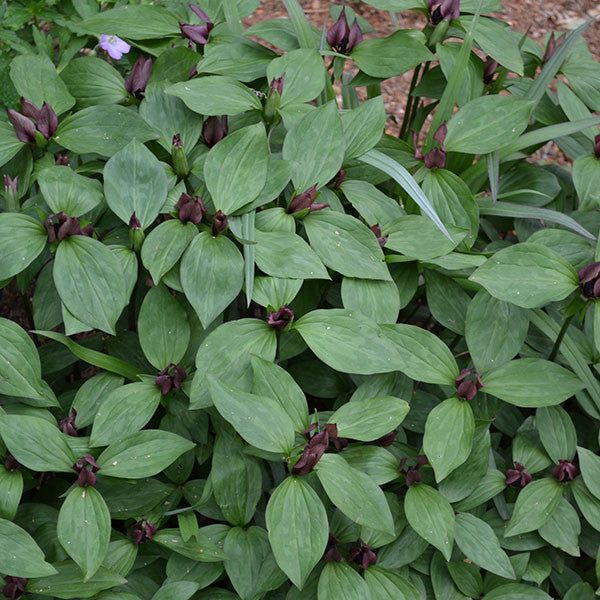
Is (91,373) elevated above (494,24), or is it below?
below

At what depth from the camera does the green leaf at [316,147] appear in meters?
1.69

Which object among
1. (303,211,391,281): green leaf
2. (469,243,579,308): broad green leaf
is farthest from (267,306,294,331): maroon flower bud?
(469,243,579,308): broad green leaf

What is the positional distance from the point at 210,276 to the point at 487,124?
83 cm

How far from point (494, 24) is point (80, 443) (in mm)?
1503

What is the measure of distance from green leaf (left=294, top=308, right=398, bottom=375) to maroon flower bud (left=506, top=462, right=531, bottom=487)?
0.46 m

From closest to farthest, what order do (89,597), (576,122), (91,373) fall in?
(89,597)
(576,122)
(91,373)

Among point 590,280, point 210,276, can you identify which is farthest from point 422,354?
point 210,276

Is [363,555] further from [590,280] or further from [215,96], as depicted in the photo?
[215,96]

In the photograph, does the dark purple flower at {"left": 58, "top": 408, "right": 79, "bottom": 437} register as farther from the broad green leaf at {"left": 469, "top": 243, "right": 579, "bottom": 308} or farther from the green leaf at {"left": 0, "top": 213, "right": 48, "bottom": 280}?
the broad green leaf at {"left": 469, "top": 243, "right": 579, "bottom": 308}

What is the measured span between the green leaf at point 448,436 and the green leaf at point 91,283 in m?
0.71

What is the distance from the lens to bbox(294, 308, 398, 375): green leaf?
5.01ft

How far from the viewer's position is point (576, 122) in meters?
1.91

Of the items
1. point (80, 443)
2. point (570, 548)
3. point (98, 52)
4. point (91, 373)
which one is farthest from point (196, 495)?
point (98, 52)

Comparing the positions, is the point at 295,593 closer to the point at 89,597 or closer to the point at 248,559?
the point at 248,559
